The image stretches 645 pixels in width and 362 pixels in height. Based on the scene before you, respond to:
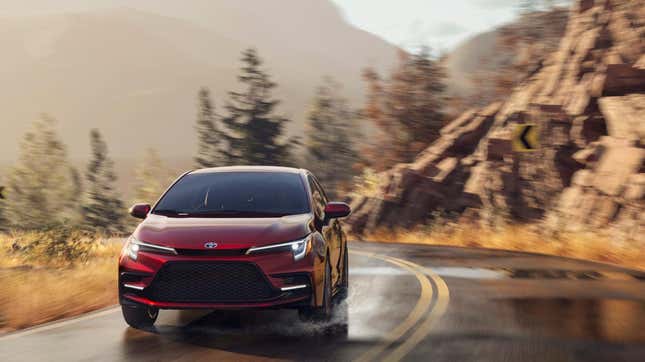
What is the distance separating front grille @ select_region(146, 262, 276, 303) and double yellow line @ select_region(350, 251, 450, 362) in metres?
1.17

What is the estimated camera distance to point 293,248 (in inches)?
332

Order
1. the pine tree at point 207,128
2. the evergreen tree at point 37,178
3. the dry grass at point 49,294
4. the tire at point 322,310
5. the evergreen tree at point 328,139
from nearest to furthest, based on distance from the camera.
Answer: the tire at point 322,310 → the dry grass at point 49,294 → the pine tree at point 207,128 → the evergreen tree at point 37,178 → the evergreen tree at point 328,139

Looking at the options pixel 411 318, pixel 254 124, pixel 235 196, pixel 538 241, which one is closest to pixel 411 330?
pixel 411 318

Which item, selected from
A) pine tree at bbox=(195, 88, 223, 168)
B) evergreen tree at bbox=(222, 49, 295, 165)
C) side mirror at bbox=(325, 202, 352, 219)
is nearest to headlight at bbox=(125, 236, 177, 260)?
side mirror at bbox=(325, 202, 352, 219)

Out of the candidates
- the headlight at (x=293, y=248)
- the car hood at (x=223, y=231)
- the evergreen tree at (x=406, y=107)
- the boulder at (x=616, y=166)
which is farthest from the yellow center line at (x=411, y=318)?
the evergreen tree at (x=406, y=107)

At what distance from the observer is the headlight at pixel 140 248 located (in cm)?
824

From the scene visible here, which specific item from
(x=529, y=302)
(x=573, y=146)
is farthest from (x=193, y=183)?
(x=573, y=146)

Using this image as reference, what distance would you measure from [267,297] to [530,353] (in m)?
2.29

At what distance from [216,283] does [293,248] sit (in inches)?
31.1

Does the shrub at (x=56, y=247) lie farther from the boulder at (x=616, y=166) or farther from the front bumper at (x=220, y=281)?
the boulder at (x=616, y=166)

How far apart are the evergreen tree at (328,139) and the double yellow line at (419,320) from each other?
278 ft

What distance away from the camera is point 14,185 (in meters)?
92.1

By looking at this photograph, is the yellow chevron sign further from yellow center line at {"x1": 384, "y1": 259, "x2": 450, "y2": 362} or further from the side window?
the side window

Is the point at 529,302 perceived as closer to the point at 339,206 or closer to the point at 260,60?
the point at 339,206
